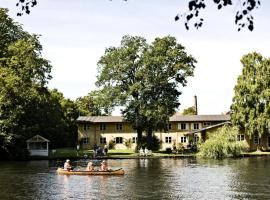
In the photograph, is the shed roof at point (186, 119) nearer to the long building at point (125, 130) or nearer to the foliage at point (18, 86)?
the long building at point (125, 130)

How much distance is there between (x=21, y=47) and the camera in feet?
222

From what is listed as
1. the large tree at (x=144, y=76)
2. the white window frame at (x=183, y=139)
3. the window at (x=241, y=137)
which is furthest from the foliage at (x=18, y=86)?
the window at (x=241, y=137)

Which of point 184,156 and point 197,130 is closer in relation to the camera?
point 184,156

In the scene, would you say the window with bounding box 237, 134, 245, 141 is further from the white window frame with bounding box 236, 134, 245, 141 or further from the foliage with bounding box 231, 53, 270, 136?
the foliage with bounding box 231, 53, 270, 136

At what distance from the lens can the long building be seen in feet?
302

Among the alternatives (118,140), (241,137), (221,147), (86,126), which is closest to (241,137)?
(241,137)

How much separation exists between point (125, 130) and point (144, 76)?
1806 centimetres

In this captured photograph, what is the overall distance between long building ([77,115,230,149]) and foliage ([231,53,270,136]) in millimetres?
12509

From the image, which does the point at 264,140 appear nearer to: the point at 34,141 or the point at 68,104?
the point at 34,141

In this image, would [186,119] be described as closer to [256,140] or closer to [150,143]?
[150,143]

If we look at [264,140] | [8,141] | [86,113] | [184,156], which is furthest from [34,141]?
[86,113]

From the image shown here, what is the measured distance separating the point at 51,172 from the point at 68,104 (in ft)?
233

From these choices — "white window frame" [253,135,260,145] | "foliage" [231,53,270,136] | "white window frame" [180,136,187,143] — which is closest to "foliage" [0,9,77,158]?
"white window frame" [180,136,187,143]

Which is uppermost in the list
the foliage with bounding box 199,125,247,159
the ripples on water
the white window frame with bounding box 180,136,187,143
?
the white window frame with bounding box 180,136,187,143
